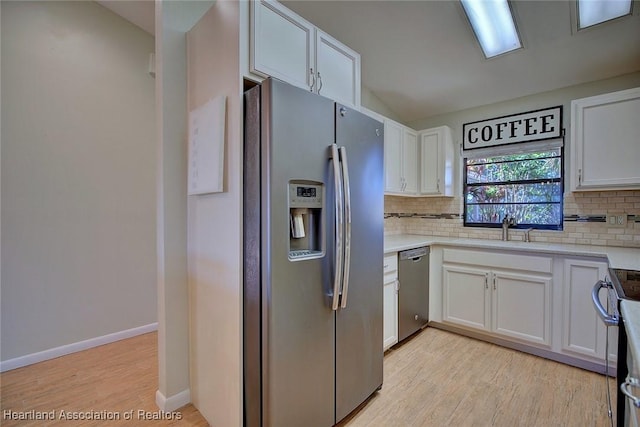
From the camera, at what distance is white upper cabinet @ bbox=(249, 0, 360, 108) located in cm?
149

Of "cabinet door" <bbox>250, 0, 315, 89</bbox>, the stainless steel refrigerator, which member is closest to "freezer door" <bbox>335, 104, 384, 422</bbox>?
the stainless steel refrigerator

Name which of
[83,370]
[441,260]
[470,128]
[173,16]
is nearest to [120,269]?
[83,370]

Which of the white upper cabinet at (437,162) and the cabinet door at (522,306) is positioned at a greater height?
the white upper cabinet at (437,162)

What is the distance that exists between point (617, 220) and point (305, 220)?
9.05 ft

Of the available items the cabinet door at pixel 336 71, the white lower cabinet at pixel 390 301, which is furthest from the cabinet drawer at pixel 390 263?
the cabinet door at pixel 336 71

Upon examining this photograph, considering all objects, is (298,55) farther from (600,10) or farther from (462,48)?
(600,10)

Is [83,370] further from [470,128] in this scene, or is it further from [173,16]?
[470,128]

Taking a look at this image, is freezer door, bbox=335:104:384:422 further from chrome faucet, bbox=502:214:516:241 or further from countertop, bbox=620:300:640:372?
chrome faucet, bbox=502:214:516:241

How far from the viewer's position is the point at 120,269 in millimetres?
2850

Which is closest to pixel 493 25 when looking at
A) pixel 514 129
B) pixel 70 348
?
pixel 514 129

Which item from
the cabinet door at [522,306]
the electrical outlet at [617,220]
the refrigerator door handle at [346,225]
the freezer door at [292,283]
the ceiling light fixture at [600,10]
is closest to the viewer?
the freezer door at [292,283]

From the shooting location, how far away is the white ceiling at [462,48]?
225 centimetres

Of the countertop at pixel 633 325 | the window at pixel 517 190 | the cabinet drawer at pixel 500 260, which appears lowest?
the cabinet drawer at pixel 500 260

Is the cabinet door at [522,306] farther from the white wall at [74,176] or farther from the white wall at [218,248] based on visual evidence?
the white wall at [74,176]
